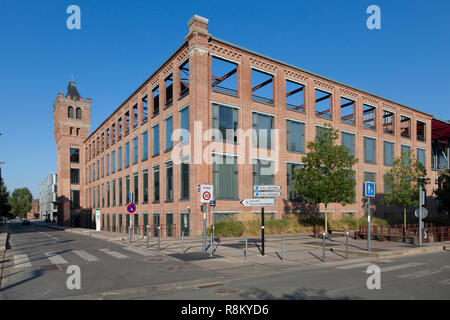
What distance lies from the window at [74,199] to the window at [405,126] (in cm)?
5441

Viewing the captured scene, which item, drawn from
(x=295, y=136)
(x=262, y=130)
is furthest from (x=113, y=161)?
(x=295, y=136)

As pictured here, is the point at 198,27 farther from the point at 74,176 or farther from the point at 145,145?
the point at 74,176

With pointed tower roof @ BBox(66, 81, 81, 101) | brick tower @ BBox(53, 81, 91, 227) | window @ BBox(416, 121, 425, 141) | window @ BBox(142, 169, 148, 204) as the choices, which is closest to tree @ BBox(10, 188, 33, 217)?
brick tower @ BBox(53, 81, 91, 227)

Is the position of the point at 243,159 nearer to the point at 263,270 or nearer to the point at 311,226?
the point at 311,226

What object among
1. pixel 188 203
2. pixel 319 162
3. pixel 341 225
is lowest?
pixel 341 225

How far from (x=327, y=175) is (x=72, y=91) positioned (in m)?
61.1

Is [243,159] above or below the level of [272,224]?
above

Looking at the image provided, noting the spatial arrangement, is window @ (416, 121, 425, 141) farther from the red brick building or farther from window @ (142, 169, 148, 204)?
window @ (142, 169, 148, 204)

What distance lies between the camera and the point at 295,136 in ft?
103

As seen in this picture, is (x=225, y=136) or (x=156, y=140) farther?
(x=156, y=140)

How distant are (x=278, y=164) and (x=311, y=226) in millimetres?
5707

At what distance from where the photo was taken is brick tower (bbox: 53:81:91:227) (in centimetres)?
6436

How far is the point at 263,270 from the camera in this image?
39.7 ft
